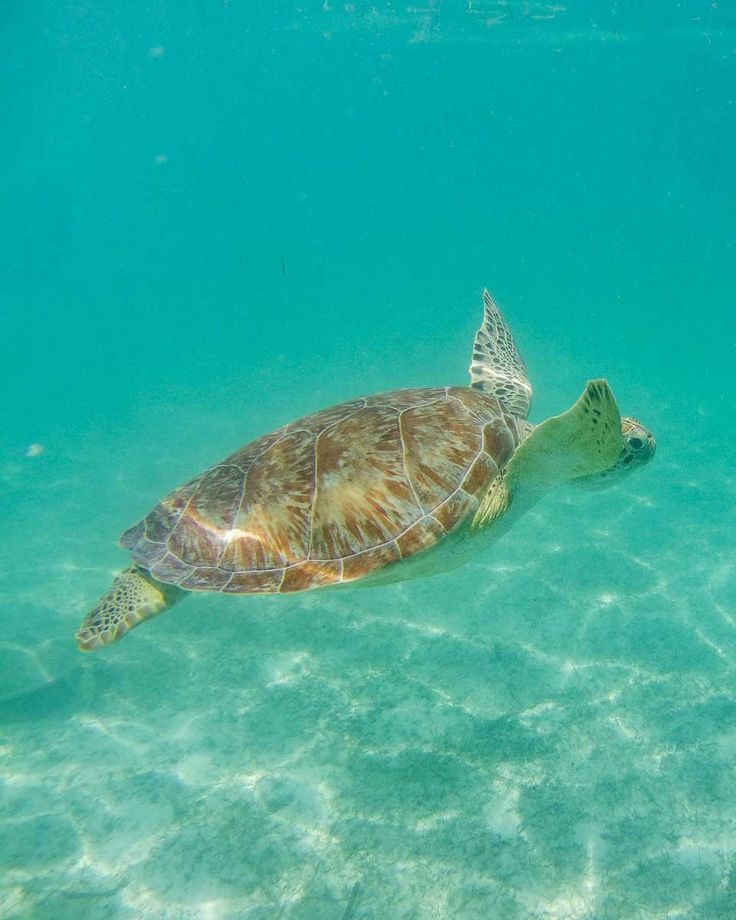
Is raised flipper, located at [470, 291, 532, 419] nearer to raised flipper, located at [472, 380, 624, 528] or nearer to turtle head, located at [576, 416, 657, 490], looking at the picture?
turtle head, located at [576, 416, 657, 490]

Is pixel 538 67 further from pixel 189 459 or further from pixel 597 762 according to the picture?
pixel 597 762

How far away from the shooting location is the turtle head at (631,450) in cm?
418

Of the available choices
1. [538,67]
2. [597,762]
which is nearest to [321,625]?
[597,762]

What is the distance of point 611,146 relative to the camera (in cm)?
5297

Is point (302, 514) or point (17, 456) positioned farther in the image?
point (17, 456)

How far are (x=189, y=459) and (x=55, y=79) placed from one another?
51819mm

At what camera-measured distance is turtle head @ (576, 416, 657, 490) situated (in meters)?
4.18

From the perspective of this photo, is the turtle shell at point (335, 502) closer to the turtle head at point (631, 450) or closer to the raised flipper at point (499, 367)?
the turtle head at point (631, 450)

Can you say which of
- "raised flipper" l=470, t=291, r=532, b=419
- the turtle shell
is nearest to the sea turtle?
the turtle shell

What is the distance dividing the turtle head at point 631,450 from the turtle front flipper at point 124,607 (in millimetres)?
3938

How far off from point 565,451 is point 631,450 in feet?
2.75

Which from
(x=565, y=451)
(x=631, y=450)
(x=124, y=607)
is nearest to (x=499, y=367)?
(x=631, y=450)

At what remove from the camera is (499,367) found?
20.3ft

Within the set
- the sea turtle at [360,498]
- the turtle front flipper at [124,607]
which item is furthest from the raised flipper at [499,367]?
the turtle front flipper at [124,607]
